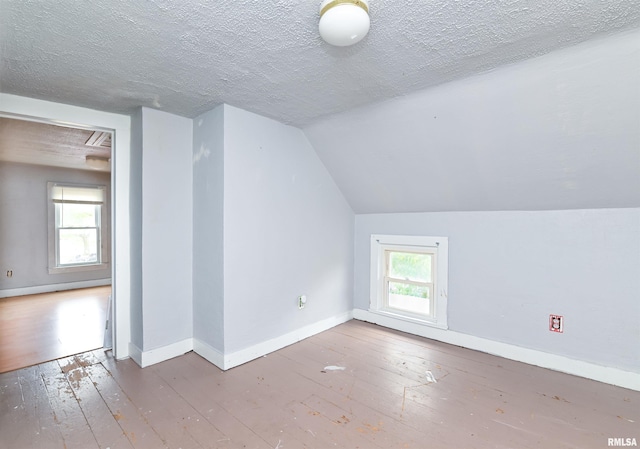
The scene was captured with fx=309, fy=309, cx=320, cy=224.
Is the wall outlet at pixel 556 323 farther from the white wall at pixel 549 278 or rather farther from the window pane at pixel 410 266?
the window pane at pixel 410 266

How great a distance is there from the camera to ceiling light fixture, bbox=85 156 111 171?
15.4 ft

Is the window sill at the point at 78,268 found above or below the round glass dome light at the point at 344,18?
below

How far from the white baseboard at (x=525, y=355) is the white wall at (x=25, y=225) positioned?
18.5 ft

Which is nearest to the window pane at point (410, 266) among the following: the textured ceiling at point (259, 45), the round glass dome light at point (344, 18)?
the textured ceiling at point (259, 45)

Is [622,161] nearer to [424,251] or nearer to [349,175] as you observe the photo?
[424,251]

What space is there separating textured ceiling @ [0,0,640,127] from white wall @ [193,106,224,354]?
369mm

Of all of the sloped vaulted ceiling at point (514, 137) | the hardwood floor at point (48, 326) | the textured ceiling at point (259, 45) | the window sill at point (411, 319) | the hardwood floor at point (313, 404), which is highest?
the textured ceiling at point (259, 45)

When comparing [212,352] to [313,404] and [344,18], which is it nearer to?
[313,404]

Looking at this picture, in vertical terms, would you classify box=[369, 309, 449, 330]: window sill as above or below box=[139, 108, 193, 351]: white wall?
below

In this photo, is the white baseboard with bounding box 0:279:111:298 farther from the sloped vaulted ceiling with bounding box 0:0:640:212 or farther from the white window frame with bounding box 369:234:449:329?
the white window frame with bounding box 369:234:449:329

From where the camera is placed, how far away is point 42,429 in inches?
72.0

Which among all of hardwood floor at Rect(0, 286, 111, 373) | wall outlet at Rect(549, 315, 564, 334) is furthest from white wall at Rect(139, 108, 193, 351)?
wall outlet at Rect(549, 315, 564, 334)

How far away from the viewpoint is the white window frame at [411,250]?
3.15 meters

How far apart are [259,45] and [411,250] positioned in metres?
2.53
